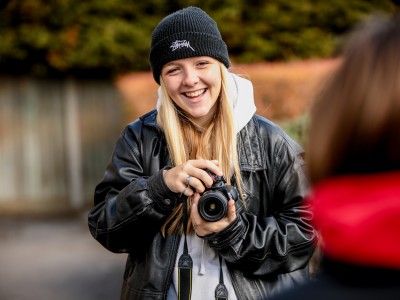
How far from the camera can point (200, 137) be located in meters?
2.76

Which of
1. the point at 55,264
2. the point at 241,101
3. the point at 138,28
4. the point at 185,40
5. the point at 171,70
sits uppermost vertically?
the point at 138,28

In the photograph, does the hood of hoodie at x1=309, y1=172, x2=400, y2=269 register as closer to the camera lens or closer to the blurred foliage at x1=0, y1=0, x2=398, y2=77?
the camera lens

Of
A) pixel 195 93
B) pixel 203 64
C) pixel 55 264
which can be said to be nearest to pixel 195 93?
pixel 195 93

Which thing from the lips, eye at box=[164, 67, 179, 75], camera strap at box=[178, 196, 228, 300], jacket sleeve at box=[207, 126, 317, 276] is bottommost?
camera strap at box=[178, 196, 228, 300]

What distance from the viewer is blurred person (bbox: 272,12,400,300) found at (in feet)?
3.55

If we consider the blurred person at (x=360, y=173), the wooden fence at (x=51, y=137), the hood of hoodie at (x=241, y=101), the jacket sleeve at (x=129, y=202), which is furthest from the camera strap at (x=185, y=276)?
the wooden fence at (x=51, y=137)

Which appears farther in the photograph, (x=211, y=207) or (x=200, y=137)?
(x=200, y=137)

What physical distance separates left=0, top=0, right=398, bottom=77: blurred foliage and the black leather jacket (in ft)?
28.6

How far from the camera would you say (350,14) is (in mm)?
11477

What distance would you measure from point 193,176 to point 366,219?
1395 millimetres

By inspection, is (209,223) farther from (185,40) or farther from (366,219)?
(366,219)

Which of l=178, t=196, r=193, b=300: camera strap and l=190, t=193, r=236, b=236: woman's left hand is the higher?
l=190, t=193, r=236, b=236: woman's left hand

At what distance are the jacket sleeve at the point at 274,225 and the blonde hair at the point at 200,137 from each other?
0.11 metres

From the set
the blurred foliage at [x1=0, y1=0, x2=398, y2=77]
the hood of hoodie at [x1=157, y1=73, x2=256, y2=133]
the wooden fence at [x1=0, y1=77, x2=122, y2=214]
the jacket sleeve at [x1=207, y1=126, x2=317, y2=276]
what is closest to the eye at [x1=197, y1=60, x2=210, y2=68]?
the hood of hoodie at [x1=157, y1=73, x2=256, y2=133]
